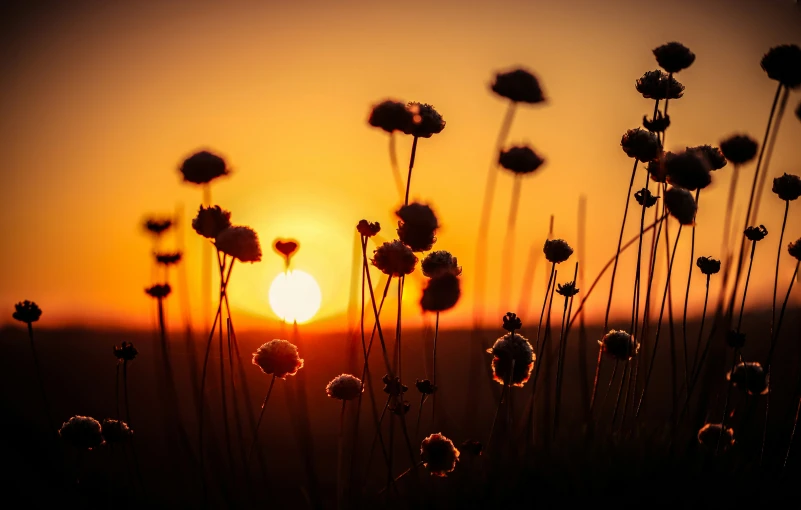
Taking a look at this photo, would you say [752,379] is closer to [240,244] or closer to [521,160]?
[521,160]

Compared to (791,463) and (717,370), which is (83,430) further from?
(791,463)

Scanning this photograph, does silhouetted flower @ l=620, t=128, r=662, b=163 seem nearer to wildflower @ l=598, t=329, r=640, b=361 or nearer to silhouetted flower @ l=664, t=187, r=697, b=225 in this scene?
silhouetted flower @ l=664, t=187, r=697, b=225

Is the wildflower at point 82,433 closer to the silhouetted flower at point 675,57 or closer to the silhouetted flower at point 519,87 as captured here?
the silhouetted flower at point 519,87

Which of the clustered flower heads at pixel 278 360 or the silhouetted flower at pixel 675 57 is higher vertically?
the silhouetted flower at pixel 675 57

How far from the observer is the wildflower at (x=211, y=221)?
357 centimetres

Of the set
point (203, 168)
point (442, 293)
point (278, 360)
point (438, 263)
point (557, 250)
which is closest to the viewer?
point (442, 293)

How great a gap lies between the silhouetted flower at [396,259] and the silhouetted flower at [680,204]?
1.47 m

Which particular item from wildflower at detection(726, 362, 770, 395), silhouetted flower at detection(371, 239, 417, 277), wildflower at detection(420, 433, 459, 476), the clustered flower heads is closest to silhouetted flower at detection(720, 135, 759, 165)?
wildflower at detection(726, 362, 770, 395)

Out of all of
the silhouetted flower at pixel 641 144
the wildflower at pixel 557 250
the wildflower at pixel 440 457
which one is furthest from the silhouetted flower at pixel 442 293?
the silhouetted flower at pixel 641 144

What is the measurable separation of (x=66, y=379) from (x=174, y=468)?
310 cm

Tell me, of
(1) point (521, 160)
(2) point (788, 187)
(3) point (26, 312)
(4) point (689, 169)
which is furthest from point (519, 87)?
(3) point (26, 312)

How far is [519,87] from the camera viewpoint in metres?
4.45

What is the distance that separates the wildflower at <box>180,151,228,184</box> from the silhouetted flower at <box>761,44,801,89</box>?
10.4 ft

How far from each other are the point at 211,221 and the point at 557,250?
2.24 m
